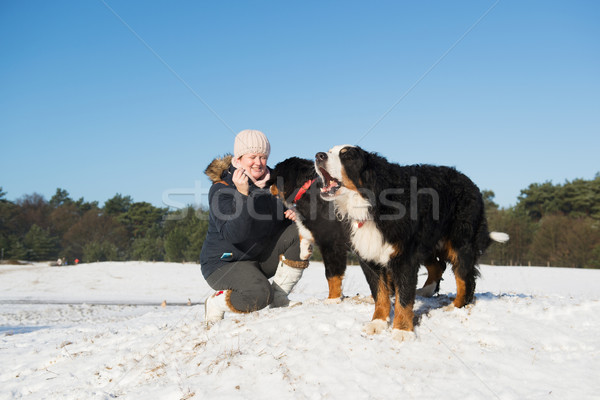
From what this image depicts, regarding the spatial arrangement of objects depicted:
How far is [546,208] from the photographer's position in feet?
141

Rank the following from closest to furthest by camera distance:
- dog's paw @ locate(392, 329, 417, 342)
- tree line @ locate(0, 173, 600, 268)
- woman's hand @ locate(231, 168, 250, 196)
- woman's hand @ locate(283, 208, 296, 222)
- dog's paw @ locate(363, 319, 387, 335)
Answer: dog's paw @ locate(392, 329, 417, 342) < dog's paw @ locate(363, 319, 387, 335) < woman's hand @ locate(231, 168, 250, 196) < woman's hand @ locate(283, 208, 296, 222) < tree line @ locate(0, 173, 600, 268)

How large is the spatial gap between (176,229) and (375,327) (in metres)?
34.2

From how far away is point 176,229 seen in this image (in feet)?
118

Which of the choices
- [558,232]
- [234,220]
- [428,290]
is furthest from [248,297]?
[558,232]

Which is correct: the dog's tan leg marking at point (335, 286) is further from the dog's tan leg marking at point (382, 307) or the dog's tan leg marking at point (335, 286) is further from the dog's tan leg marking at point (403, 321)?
the dog's tan leg marking at point (403, 321)

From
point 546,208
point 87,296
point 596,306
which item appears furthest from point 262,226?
point 546,208

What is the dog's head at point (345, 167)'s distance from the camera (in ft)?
Result: 13.0

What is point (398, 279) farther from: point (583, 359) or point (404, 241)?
point (583, 359)

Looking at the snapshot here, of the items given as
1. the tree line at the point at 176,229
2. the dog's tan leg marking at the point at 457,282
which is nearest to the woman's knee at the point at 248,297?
the dog's tan leg marking at the point at 457,282

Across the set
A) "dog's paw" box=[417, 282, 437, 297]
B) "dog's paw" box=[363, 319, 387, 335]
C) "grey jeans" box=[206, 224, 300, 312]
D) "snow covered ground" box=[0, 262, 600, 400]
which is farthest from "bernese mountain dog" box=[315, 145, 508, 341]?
"grey jeans" box=[206, 224, 300, 312]

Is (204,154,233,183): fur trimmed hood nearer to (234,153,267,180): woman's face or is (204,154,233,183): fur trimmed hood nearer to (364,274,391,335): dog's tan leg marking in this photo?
(234,153,267,180): woman's face

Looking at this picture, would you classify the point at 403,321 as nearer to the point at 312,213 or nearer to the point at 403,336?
the point at 403,336

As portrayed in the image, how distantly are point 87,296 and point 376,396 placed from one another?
821 inches

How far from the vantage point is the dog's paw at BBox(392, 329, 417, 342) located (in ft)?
12.2
